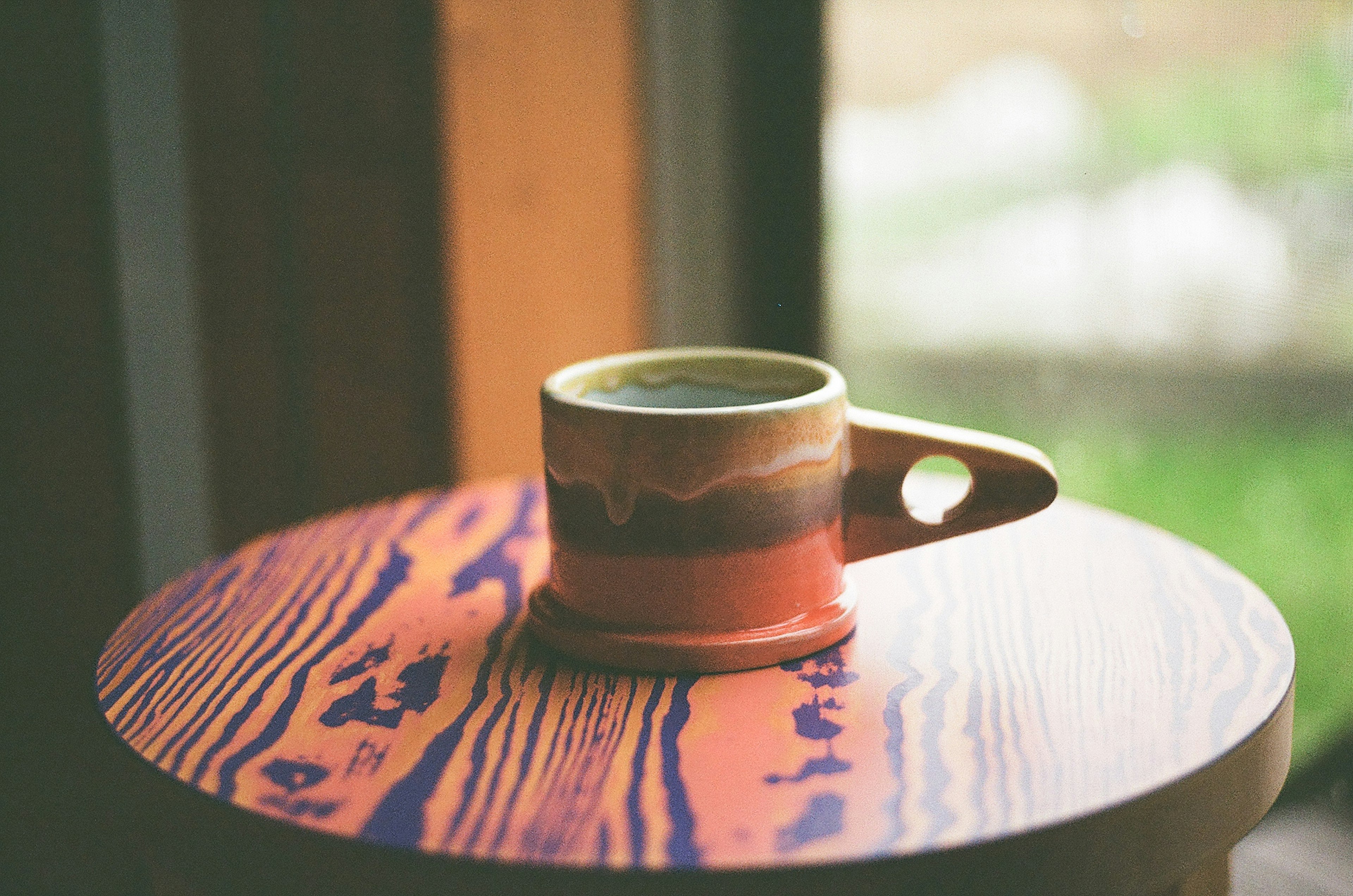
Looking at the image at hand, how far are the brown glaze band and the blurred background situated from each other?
0.75 metres

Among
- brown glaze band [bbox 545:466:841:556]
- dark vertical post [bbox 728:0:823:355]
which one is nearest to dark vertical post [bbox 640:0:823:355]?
dark vertical post [bbox 728:0:823:355]

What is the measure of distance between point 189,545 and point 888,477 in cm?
92

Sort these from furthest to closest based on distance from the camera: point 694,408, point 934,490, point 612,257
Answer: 1. point 612,257
2. point 934,490
3. point 694,408

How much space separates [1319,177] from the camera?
113 cm

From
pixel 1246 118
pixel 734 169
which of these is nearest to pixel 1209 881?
pixel 1246 118

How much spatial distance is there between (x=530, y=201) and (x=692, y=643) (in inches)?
38.1

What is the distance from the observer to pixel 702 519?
0.53m

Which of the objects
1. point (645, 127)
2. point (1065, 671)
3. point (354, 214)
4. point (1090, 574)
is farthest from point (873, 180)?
point (1065, 671)

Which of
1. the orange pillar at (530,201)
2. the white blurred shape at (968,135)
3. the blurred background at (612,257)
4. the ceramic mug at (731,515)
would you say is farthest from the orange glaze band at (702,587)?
the white blurred shape at (968,135)

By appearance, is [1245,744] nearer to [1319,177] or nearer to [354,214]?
[1319,177]

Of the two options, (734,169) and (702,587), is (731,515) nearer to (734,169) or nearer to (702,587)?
(702,587)

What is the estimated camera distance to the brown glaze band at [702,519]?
528 millimetres

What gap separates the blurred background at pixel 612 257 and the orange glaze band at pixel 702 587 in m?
0.74

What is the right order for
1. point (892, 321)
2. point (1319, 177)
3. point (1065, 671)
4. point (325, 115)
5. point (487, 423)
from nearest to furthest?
1. point (1065, 671)
2. point (1319, 177)
3. point (325, 115)
4. point (487, 423)
5. point (892, 321)
